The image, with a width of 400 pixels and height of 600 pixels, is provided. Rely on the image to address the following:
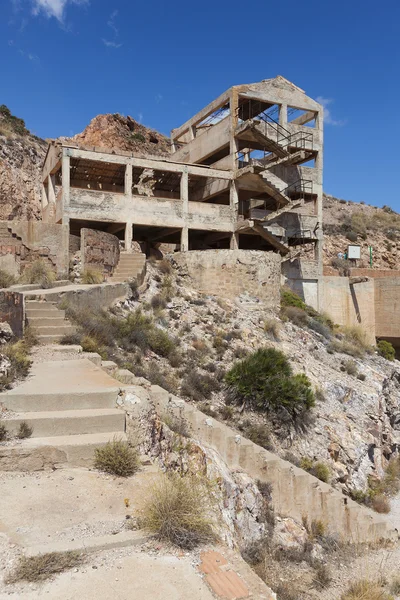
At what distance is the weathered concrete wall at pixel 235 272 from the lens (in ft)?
67.6

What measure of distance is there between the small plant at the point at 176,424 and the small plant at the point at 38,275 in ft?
26.6

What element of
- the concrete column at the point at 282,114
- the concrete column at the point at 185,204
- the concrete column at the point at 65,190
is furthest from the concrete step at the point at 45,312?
the concrete column at the point at 282,114

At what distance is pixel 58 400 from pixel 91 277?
11103 millimetres

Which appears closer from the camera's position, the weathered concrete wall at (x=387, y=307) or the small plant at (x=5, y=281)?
the small plant at (x=5, y=281)

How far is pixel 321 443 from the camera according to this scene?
13.5m

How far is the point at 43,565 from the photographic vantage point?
2.95 meters

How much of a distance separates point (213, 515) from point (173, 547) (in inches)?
31.2

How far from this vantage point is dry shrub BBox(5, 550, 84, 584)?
2.88m

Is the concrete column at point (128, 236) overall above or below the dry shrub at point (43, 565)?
above

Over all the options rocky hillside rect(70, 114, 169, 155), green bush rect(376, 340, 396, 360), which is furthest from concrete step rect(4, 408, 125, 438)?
rocky hillside rect(70, 114, 169, 155)

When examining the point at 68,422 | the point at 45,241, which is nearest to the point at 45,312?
the point at 68,422

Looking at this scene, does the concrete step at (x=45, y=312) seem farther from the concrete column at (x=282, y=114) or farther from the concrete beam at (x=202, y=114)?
the concrete column at (x=282, y=114)

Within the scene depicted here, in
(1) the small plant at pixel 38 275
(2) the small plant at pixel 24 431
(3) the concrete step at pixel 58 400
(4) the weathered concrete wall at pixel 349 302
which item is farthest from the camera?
(4) the weathered concrete wall at pixel 349 302

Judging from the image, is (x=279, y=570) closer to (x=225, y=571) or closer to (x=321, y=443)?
(x=225, y=571)
